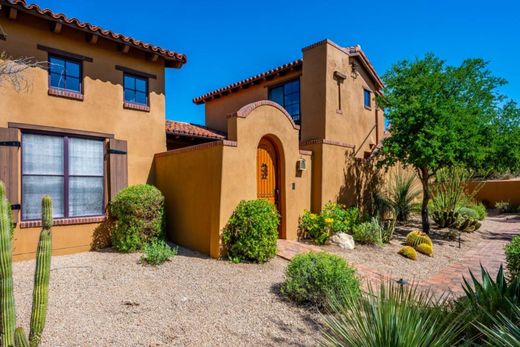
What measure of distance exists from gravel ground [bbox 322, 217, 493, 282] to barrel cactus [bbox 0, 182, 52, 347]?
735 cm

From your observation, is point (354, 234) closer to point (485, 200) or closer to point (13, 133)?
point (13, 133)

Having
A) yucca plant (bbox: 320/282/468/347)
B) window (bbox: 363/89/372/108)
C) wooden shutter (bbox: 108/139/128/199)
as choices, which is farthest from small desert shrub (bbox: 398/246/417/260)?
wooden shutter (bbox: 108/139/128/199)

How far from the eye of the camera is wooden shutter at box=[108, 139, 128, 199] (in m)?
9.57

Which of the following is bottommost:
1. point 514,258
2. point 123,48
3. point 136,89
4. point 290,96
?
point 514,258

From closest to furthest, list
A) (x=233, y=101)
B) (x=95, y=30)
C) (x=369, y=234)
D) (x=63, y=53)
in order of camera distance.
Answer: (x=63, y=53), (x=95, y=30), (x=369, y=234), (x=233, y=101)

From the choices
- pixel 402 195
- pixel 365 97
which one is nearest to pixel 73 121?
pixel 365 97

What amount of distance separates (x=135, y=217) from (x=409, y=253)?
8.45m

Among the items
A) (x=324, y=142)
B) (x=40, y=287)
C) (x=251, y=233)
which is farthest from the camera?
(x=324, y=142)

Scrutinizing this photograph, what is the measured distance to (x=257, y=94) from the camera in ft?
50.8

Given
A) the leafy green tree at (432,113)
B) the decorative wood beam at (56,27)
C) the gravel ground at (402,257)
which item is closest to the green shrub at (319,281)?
the gravel ground at (402,257)

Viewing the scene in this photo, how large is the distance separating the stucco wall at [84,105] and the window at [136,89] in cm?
22

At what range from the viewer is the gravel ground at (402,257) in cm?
880

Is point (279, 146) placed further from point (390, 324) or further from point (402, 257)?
point (390, 324)

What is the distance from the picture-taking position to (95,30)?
29.8ft
